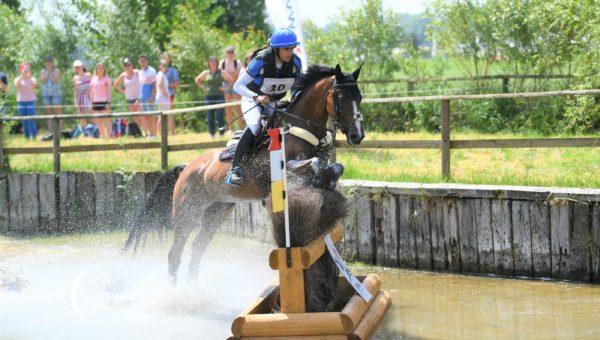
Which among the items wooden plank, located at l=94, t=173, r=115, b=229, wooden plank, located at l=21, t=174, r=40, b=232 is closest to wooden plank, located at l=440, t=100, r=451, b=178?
wooden plank, located at l=94, t=173, r=115, b=229

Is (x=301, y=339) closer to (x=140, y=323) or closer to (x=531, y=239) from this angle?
(x=140, y=323)

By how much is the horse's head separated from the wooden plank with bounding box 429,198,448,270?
8.66 feet

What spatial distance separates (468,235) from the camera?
11.3 meters

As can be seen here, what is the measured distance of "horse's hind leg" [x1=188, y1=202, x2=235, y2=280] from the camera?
1112 cm

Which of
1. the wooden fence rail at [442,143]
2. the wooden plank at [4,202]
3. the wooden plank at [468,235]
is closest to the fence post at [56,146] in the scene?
the wooden fence rail at [442,143]

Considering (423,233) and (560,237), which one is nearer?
(560,237)

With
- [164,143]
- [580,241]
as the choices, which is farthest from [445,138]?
[164,143]

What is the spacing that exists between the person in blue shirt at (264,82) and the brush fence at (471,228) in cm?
252

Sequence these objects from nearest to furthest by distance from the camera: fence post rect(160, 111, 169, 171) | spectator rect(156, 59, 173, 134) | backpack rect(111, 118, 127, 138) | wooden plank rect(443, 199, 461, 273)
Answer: wooden plank rect(443, 199, 461, 273) < fence post rect(160, 111, 169, 171) < spectator rect(156, 59, 173, 134) < backpack rect(111, 118, 127, 138)

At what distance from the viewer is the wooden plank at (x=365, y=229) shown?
1212 centimetres

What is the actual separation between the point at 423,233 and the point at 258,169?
8.89ft

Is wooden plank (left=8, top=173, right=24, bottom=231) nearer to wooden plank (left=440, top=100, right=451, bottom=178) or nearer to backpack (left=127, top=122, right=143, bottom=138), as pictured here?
backpack (left=127, top=122, right=143, bottom=138)

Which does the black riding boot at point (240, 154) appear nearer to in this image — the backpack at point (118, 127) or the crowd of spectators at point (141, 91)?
the crowd of spectators at point (141, 91)

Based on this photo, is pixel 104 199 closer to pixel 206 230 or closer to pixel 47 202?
pixel 47 202
